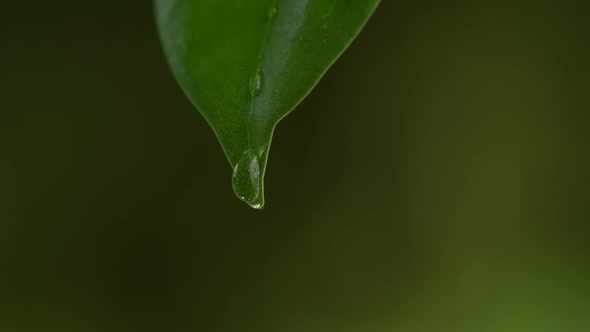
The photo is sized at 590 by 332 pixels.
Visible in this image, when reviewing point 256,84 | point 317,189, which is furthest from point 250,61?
point 317,189

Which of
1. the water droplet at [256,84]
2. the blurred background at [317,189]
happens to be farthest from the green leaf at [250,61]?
the blurred background at [317,189]

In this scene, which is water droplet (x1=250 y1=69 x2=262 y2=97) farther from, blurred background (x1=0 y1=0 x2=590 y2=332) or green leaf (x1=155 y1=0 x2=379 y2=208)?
blurred background (x1=0 y1=0 x2=590 y2=332)

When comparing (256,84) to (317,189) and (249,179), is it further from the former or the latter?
(317,189)

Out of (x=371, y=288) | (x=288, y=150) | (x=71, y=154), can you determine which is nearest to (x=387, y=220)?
(x=371, y=288)

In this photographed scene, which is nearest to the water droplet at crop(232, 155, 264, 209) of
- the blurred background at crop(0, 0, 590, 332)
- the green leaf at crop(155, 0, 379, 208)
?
the green leaf at crop(155, 0, 379, 208)

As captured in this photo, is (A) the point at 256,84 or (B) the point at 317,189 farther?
(B) the point at 317,189

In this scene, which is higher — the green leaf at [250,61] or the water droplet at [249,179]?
the green leaf at [250,61]

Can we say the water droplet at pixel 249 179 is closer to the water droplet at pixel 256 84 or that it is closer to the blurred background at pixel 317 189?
the water droplet at pixel 256 84
